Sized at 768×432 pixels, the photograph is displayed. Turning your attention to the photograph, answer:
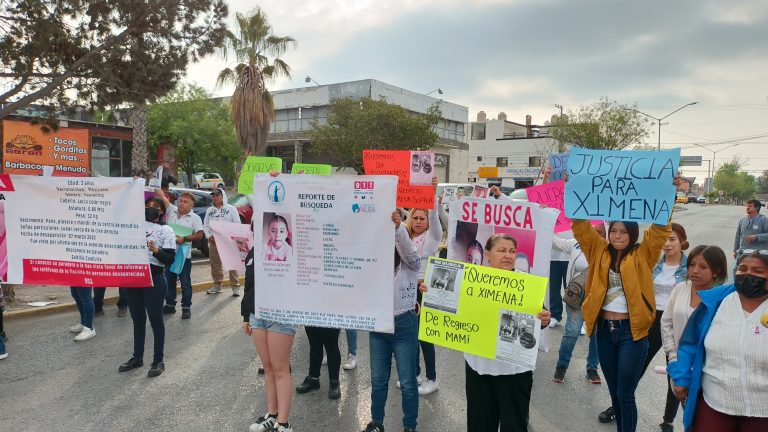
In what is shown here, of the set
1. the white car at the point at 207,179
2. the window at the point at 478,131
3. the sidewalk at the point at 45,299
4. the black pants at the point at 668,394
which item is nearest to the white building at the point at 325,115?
the white car at the point at 207,179

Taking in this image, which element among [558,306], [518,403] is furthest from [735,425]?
[558,306]

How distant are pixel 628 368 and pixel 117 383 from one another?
4.63 meters

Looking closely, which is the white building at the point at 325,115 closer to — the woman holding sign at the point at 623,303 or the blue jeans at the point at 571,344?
the blue jeans at the point at 571,344

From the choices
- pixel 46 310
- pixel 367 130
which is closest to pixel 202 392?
pixel 46 310

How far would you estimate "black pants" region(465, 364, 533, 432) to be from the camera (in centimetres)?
303

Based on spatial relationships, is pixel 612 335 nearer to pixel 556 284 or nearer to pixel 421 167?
pixel 421 167

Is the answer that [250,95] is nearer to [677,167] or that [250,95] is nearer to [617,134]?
[677,167]

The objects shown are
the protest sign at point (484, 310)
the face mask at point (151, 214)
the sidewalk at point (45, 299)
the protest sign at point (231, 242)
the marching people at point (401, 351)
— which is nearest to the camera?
the protest sign at point (484, 310)

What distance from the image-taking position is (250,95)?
63.8ft

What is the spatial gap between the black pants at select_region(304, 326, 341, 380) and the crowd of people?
0.01 metres

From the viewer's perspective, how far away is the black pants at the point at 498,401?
119 inches

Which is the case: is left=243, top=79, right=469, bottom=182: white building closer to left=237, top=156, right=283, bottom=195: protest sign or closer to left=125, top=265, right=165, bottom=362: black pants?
left=237, top=156, right=283, bottom=195: protest sign

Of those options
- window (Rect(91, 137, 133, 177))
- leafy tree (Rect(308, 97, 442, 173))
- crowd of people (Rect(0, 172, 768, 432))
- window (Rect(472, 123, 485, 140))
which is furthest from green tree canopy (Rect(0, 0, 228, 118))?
window (Rect(472, 123, 485, 140))

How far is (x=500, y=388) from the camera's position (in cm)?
307
